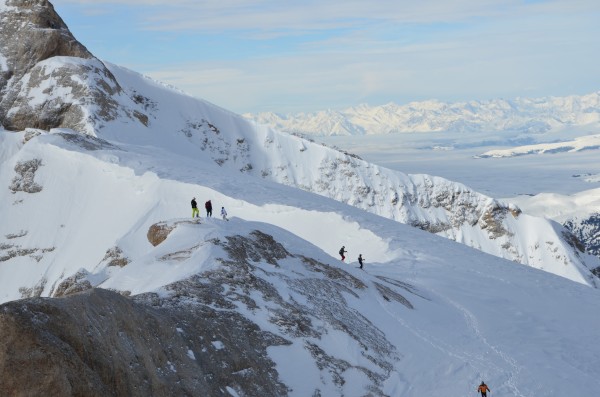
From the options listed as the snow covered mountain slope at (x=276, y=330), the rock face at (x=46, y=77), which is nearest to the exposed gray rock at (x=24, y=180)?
the rock face at (x=46, y=77)

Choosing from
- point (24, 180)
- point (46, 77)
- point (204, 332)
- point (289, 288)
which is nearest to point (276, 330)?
point (204, 332)

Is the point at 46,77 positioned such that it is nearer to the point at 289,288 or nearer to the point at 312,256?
the point at 312,256

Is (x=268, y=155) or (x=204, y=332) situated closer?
(x=204, y=332)

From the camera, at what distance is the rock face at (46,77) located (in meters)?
97.5

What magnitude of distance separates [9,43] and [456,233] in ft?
325

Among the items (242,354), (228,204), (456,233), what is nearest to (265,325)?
(242,354)

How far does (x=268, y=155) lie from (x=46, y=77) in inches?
2610

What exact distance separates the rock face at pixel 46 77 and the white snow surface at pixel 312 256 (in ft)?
17.6

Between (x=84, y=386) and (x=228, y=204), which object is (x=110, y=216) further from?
(x=84, y=386)

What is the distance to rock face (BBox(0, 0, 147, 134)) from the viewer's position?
320 ft

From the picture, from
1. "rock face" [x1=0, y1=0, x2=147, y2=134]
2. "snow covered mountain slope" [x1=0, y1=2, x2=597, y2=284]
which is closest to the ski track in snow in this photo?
"rock face" [x1=0, y1=0, x2=147, y2=134]

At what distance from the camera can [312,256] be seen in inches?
1442

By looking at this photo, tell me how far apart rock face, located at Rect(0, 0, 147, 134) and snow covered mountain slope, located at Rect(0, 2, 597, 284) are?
7.9 inches

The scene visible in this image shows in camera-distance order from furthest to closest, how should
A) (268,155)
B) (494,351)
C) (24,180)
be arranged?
(268,155) < (24,180) < (494,351)
